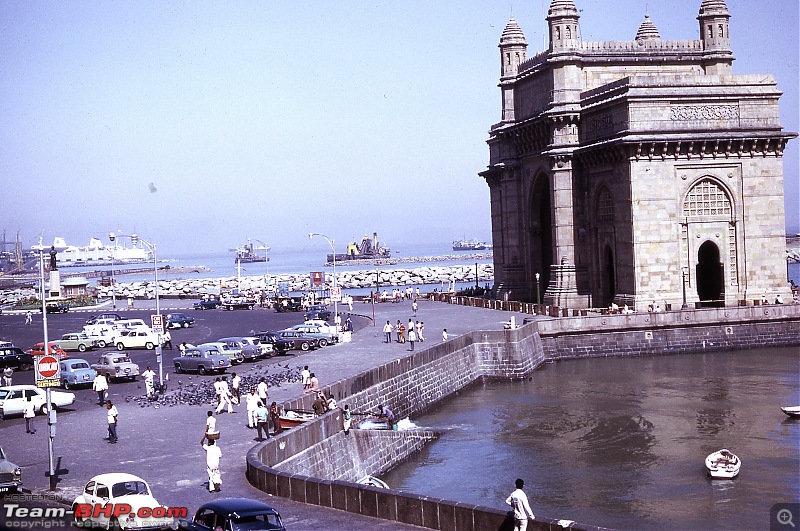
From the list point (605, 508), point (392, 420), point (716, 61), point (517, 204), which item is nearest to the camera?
point (605, 508)

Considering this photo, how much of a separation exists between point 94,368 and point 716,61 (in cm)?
4809

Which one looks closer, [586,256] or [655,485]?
[655,485]

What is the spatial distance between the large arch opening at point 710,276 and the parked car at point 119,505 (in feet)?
164

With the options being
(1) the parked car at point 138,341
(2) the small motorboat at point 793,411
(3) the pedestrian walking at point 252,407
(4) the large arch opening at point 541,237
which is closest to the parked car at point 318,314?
(1) the parked car at point 138,341

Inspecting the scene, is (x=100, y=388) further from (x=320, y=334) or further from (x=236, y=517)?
(x=236, y=517)

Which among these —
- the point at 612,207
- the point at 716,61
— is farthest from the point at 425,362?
the point at 716,61

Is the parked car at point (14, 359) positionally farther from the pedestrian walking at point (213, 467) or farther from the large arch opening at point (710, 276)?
the large arch opening at point (710, 276)

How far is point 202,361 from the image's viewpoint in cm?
4906

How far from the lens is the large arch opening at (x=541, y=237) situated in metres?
78.9

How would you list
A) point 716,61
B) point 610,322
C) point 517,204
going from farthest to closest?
point 517,204, point 716,61, point 610,322

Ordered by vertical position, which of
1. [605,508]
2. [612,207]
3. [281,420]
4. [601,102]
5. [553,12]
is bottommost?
[605,508]

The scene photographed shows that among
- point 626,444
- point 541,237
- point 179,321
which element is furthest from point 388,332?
point 179,321

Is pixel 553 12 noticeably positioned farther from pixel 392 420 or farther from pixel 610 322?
pixel 392 420

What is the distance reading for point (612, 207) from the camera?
67.8m
